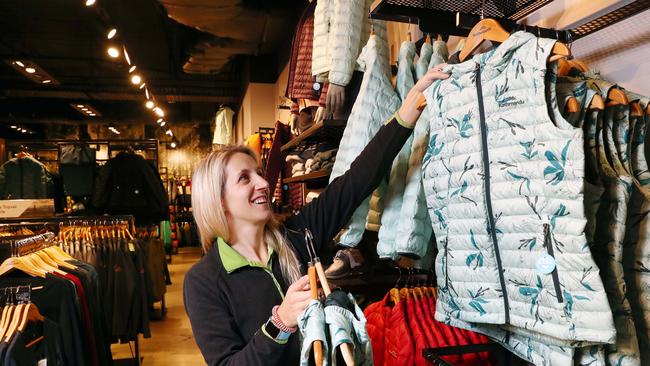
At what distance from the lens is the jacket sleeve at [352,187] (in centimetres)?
169

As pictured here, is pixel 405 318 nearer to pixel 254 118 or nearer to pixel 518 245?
pixel 518 245

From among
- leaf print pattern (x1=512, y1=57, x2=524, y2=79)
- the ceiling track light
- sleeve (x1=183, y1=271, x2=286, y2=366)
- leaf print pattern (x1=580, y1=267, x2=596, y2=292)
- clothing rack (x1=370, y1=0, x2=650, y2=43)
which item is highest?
the ceiling track light

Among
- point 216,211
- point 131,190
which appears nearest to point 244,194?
point 216,211

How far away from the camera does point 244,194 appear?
1665 mm

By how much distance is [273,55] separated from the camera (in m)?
7.46

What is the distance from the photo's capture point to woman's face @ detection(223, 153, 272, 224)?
1.67 meters

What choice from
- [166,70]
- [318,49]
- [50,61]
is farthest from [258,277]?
[50,61]

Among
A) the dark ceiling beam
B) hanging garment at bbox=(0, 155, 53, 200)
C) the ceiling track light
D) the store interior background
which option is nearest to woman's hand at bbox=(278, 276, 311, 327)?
the store interior background

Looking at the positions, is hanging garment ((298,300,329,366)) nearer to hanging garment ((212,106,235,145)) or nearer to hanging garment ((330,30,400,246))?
hanging garment ((330,30,400,246))

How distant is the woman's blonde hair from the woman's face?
2 cm

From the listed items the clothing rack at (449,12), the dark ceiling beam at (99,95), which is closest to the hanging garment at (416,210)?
the clothing rack at (449,12)

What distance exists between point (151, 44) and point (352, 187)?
21.1ft

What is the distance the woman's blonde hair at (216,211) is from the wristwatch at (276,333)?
369 millimetres

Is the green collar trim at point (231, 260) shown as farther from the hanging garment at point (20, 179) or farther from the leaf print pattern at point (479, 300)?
the hanging garment at point (20, 179)
